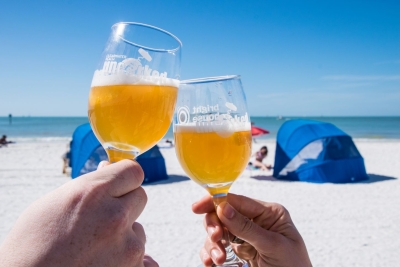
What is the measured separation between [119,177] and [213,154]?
1.94 feet

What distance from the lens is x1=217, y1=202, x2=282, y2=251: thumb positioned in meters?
1.69

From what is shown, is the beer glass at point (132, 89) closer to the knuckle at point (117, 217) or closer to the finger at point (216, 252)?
the knuckle at point (117, 217)

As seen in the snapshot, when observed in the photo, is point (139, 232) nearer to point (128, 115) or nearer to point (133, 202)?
point (133, 202)

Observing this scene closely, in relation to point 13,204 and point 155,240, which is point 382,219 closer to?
point 155,240

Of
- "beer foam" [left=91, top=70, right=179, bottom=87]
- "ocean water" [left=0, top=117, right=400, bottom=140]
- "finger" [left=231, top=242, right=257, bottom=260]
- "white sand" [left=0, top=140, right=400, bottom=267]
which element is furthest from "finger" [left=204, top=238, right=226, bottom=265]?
"ocean water" [left=0, top=117, right=400, bottom=140]

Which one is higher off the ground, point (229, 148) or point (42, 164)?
point (229, 148)

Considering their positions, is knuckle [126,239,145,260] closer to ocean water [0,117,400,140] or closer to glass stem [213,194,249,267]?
glass stem [213,194,249,267]

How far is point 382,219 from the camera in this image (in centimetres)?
663

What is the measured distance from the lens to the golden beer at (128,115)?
1.36m

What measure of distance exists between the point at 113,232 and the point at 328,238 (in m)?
5.47

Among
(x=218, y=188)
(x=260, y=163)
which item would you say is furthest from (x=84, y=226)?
(x=260, y=163)

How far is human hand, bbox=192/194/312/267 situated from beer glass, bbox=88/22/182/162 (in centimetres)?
59

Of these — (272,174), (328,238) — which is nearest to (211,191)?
(328,238)

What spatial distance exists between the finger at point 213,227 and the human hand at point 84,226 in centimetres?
57
